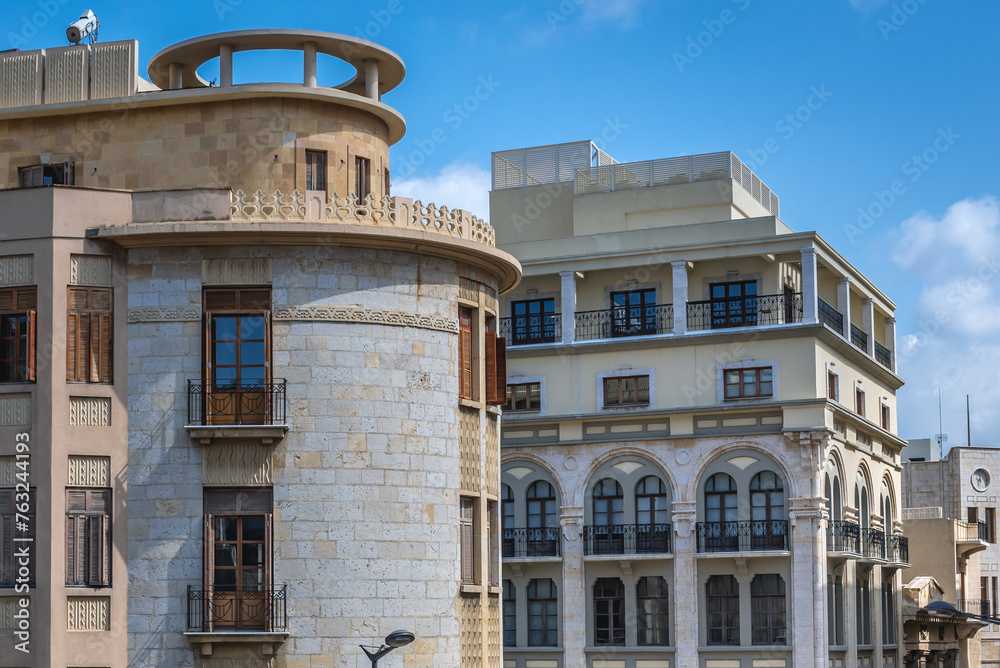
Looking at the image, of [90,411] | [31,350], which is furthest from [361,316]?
[31,350]

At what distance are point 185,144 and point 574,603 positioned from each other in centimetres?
2445

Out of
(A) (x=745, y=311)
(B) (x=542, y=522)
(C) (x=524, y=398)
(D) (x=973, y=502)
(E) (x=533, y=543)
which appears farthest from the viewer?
(D) (x=973, y=502)

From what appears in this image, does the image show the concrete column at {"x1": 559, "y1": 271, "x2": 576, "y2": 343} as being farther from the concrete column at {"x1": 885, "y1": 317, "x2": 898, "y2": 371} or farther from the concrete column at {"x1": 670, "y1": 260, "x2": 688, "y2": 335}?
A: the concrete column at {"x1": 885, "y1": 317, "x2": 898, "y2": 371}

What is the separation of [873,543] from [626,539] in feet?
31.3

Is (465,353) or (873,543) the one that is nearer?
(465,353)

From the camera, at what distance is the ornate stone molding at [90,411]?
27891 mm

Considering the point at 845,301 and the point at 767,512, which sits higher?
the point at 845,301

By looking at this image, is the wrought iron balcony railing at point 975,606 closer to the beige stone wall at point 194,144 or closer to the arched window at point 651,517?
the arched window at point 651,517

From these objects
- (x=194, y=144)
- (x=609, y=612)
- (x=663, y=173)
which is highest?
(x=663, y=173)

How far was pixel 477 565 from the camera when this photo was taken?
100 ft

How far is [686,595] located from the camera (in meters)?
48.6

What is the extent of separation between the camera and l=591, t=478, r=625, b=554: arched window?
50031 mm

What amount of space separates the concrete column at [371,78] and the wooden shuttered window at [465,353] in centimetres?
526

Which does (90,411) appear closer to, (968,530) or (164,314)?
(164,314)
